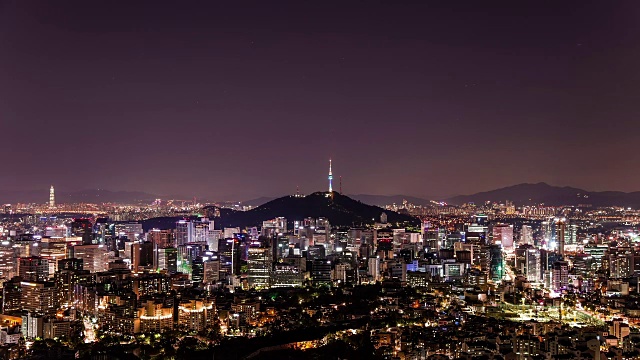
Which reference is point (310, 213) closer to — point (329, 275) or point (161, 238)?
point (161, 238)

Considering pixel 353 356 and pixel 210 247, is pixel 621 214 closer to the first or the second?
pixel 210 247

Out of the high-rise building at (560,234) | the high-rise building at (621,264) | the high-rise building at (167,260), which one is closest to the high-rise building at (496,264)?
the high-rise building at (560,234)

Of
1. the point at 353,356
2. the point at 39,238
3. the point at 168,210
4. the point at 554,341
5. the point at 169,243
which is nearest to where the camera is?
the point at 554,341

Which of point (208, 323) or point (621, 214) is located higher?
point (621, 214)

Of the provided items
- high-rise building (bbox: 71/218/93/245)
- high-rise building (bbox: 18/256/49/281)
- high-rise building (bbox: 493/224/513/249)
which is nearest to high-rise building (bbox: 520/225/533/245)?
high-rise building (bbox: 493/224/513/249)

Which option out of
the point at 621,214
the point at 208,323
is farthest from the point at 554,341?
the point at 621,214

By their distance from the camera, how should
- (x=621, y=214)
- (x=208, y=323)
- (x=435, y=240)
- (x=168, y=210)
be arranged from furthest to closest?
1. (x=168, y=210)
2. (x=621, y=214)
3. (x=435, y=240)
4. (x=208, y=323)

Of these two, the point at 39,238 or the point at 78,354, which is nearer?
the point at 78,354
